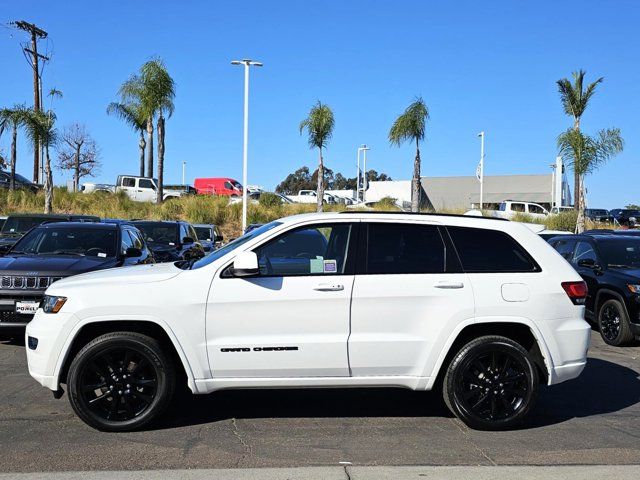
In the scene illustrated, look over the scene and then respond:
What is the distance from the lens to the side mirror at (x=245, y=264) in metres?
5.16

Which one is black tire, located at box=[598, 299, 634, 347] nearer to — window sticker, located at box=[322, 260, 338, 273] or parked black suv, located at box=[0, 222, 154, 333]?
window sticker, located at box=[322, 260, 338, 273]

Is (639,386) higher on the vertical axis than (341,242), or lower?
lower

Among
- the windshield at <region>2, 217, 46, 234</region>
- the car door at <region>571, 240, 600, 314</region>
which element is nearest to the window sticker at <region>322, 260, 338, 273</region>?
the car door at <region>571, 240, 600, 314</region>

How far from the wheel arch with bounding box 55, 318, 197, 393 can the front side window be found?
962 millimetres

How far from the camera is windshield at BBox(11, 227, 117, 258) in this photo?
9430mm

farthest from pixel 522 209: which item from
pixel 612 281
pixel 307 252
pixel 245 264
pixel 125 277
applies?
pixel 125 277

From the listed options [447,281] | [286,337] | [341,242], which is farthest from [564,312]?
[286,337]

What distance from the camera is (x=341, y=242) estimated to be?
5660 mm

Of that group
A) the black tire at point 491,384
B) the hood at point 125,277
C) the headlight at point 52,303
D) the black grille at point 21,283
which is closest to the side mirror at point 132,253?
the black grille at point 21,283

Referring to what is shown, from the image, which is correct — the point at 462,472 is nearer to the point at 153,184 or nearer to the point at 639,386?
the point at 639,386

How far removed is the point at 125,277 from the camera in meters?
5.41

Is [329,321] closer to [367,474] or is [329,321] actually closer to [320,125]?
Result: [367,474]

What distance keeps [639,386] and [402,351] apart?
11.7 ft

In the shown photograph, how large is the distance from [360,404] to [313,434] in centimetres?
104
